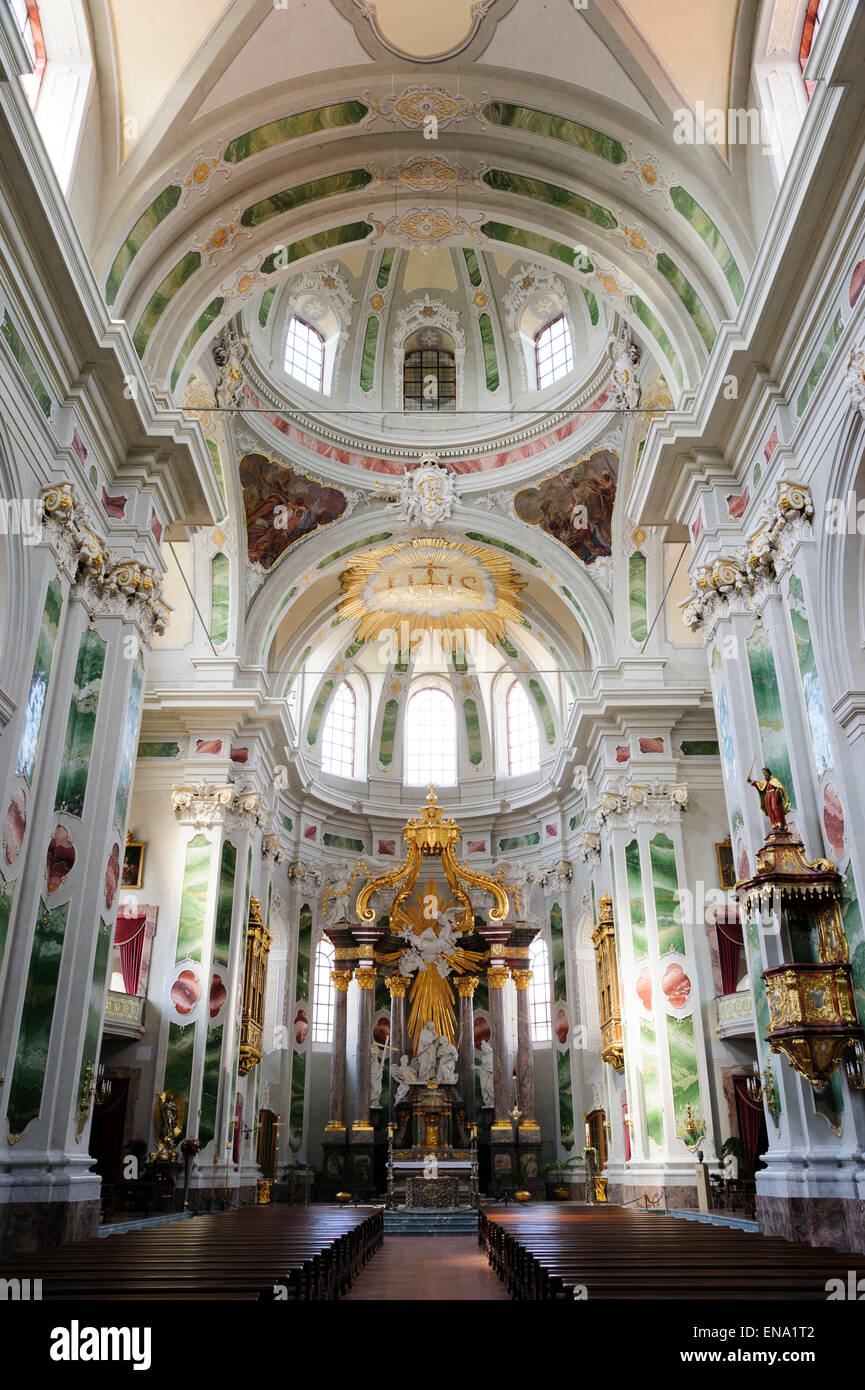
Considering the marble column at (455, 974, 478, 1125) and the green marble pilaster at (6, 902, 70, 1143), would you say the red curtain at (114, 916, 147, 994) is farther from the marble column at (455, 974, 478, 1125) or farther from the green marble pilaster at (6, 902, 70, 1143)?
the marble column at (455, 974, 478, 1125)

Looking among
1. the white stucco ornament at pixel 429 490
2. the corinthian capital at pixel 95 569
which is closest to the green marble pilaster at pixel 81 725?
the corinthian capital at pixel 95 569

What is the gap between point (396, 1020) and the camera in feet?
73.3

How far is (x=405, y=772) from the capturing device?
2577 centimetres

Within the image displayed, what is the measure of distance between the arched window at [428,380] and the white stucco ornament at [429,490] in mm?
1671

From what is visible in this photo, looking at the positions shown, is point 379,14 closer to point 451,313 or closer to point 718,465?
point 718,465

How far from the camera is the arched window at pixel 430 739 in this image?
84.6ft

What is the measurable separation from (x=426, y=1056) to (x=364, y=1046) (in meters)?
1.32

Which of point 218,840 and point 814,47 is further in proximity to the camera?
point 218,840

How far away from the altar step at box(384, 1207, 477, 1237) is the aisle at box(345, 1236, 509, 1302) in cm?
165

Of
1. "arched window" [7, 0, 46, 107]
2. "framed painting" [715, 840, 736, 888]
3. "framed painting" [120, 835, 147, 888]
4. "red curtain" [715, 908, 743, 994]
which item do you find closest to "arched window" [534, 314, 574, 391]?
"framed painting" [715, 840, 736, 888]

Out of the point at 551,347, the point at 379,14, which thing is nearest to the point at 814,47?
the point at 379,14

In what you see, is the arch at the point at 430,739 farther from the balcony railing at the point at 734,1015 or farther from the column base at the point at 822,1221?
the column base at the point at 822,1221

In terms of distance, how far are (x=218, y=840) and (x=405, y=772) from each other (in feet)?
31.0
